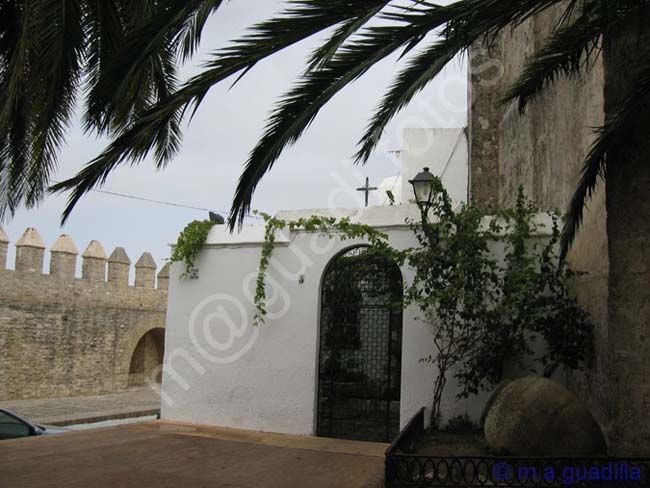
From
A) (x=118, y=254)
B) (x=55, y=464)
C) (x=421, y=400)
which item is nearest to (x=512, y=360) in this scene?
(x=421, y=400)

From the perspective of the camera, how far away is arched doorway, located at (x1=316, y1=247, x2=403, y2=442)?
8172 mm

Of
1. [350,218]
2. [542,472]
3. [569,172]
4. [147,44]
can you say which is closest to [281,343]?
[350,218]

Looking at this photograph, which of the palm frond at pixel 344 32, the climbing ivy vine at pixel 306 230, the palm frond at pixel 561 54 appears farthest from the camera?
the climbing ivy vine at pixel 306 230

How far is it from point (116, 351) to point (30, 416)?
5764 millimetres

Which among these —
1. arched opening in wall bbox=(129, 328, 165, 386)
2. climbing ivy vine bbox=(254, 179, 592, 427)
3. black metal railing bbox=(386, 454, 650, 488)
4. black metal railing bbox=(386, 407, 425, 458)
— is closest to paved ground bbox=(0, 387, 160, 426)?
arched opening in wall bbox=(129, 328, 165, 386)

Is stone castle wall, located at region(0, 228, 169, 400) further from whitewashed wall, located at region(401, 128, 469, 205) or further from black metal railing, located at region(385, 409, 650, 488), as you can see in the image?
black metal railing, located at region(385, 409, 650, 488)

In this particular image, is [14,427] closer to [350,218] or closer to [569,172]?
[350,218]

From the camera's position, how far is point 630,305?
5.16 metres

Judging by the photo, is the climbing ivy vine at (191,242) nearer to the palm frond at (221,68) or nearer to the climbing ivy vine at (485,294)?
the climbing ivy vine at (485,294)

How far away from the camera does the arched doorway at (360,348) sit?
8.17 metres

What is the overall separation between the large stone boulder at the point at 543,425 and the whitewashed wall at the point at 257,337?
2268 millimetres

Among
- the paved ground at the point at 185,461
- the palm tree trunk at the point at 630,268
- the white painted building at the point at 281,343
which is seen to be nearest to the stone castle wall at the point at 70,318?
the white painted building at the point at 281,343

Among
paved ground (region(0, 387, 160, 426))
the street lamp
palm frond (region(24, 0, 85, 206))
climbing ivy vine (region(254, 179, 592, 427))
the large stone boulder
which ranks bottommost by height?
paved ground (region(0, 387, 160, 426))

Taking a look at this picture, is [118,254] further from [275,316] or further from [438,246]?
[438,246]
